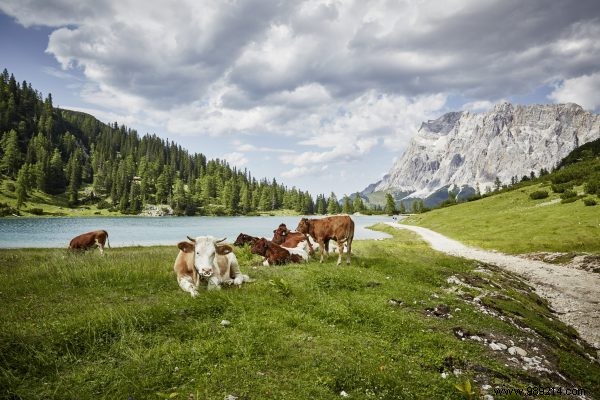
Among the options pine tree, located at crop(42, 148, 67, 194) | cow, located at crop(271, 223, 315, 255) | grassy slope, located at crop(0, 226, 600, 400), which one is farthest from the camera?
pine tree, located at crop(42, 148, 67, 194)

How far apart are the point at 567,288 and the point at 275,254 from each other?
1809 centimetres

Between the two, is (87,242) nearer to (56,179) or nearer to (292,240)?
(292,240)

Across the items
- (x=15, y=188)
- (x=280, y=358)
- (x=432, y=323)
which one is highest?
(x=15, y=188)

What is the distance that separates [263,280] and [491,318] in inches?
336

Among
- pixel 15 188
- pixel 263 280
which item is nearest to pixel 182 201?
pixel 15 188

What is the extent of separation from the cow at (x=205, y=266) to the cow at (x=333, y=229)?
7794 millimetres

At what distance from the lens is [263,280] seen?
14.4 m

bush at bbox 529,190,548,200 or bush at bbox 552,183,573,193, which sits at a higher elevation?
bush at bbox 552,183,573,193

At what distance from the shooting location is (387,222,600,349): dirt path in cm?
1586

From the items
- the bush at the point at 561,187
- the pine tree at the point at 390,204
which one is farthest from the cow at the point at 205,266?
the pine tree at the point at 390,204

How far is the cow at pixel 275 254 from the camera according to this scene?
66.9ft

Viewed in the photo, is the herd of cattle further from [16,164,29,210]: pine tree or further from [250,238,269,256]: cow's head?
[16,164,29,210]: pine tree

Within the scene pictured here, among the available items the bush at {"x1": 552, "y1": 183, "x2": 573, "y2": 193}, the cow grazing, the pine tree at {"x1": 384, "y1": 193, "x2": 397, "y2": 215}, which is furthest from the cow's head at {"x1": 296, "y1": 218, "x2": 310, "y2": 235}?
the pine tree at {"x1": 384, "y1": 193, "x2": 397, "y2": 215}

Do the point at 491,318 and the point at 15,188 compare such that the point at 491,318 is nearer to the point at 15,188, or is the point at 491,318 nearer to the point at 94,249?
the point at 94,249
